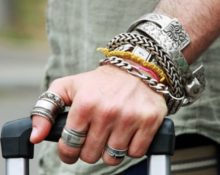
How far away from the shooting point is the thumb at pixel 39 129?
1.84 m

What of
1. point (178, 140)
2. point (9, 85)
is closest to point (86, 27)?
point (178, 140)

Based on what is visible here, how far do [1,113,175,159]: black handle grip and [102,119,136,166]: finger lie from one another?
42 mm

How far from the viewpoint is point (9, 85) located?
8.91 m

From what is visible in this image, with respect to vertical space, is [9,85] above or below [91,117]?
below

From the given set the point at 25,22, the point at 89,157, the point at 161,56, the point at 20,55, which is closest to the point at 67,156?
the point at 89,157

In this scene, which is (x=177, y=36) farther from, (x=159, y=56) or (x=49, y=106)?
(x=49, y=106)

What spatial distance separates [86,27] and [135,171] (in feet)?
1.03

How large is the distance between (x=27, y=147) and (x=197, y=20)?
39 centimetres

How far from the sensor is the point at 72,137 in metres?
1.84

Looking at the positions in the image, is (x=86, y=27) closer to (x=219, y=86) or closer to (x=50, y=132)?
(x=219, y=86)

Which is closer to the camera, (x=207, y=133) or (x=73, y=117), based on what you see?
(x=73, y=117)

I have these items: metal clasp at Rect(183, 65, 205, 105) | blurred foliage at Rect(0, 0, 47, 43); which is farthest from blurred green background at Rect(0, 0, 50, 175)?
metal clasp at Rect(183, 65, 205, 105)

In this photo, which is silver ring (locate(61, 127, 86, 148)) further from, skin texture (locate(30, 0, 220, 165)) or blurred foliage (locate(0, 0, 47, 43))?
blurred foliage (locate(0, 0, 47, 43))

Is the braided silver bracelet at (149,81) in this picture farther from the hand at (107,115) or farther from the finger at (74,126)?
the finger at (74,126)
